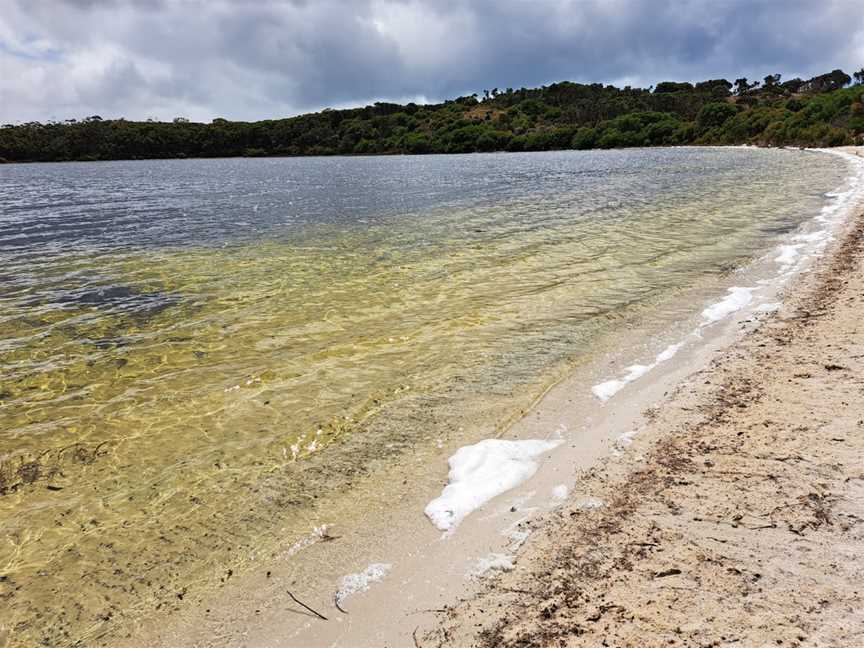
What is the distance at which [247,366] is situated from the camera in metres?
9.20

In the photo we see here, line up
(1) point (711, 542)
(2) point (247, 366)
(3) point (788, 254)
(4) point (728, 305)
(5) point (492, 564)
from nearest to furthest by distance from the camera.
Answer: (1) point (711, 542) < (5) point (492, 564) < (2) point (247, 366) < (4) point (728, 305) < (3) point (788, 254)

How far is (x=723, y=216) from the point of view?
24.0m

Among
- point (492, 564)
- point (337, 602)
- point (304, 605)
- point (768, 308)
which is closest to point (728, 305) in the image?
point (768, 308)

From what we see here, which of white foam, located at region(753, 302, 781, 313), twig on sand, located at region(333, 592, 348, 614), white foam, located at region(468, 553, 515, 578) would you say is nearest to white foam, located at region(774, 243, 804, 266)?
white foam, located at region(753, 302, 781, 313)

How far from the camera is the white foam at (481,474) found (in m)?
5.18

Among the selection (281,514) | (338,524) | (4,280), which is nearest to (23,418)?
(281,514)

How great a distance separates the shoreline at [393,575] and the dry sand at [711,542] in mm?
171

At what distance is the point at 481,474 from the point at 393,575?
67.6 inches

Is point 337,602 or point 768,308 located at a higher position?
point 768,308

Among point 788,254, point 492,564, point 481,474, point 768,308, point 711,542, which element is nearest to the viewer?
point 711,542

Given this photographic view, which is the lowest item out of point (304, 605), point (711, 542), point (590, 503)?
point (304, 605)

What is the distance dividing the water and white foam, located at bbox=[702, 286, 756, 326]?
1.16 m

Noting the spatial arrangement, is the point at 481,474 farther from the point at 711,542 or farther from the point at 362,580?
the point at 711,542

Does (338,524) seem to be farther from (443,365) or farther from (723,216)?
(723,216)
